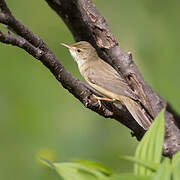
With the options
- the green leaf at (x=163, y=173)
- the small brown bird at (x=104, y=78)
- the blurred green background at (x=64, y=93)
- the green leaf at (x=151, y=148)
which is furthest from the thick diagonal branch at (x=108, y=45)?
the blurred green background at (x=64, y=93)

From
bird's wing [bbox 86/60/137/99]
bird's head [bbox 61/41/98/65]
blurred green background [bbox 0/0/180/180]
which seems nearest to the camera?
bird's wing [bbox 86/60/137/99]

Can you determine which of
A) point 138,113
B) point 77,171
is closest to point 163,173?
point 77,171

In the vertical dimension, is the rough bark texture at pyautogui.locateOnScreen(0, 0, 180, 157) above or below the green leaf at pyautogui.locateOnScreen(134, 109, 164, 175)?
above

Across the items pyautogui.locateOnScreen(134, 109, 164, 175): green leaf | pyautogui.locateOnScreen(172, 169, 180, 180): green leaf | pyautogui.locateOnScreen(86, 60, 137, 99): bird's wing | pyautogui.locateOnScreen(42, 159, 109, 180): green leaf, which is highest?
pyautogui.locateOnScreen(86, 60, 137, 99): bird's wing

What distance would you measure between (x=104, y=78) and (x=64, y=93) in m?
1.58

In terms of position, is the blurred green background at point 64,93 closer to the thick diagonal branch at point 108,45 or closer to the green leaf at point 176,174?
the thick diagonal branch at point 108,45

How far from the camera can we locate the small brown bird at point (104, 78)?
3.67m

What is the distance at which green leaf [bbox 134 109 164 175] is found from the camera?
1.27 meters

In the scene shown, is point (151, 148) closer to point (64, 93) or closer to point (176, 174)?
point (176, 174)

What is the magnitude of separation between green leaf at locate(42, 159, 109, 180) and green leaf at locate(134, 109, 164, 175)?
0.11 meters

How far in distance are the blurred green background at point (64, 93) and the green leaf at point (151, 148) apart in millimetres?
3022

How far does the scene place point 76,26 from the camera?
294cm

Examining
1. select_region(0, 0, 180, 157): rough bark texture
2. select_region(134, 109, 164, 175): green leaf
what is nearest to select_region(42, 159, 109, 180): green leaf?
select_region(134, 109, 164, 175): green leaf

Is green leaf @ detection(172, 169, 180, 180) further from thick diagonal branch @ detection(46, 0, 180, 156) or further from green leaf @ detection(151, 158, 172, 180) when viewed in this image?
thick diagonal branch @ detection(46, 0, 180, 156)
